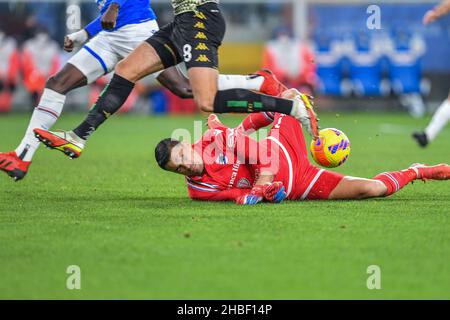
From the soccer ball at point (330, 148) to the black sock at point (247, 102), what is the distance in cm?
47

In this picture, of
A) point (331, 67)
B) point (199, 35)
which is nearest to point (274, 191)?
point (199, 35)

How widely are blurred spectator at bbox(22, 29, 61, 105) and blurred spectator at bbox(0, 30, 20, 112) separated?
0.25m

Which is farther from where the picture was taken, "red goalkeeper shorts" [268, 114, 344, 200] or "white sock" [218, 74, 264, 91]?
"white sock" [218, 74, 264, 91]

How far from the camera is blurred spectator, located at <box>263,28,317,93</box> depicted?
25.1m

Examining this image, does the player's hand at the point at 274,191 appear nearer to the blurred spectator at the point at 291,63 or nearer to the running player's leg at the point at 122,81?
the running player's leg at the point at 122,81

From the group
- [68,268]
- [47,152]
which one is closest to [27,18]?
[47,152]

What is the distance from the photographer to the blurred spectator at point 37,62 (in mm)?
24703

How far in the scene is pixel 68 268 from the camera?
560 cm

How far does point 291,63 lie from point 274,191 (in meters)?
17.7

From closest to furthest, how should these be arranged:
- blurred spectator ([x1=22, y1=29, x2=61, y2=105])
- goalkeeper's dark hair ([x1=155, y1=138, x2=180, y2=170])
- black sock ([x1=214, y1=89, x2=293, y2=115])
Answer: goalkeeper's dark hair ([x1=155, y1=138, x2=180, y2=170]) → black sock ([x1=214, y1=89, x2=293, y2=115]) → blurred spectator ([x1=22, y1=29, x2=61, y2=105])

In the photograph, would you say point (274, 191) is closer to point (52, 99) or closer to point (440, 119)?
point (52, 99)

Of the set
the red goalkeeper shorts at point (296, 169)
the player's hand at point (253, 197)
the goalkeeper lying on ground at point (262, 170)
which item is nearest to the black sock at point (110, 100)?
the goalkeeper lying on ground at point (262, 170)

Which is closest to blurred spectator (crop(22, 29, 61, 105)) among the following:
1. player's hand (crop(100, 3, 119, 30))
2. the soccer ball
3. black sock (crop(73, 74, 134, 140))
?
black sock (crop(73, 74, 134, 140))

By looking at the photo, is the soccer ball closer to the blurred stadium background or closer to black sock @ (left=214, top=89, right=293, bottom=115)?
black sock @ (left=214, top=89, right=293, bottom=115)
